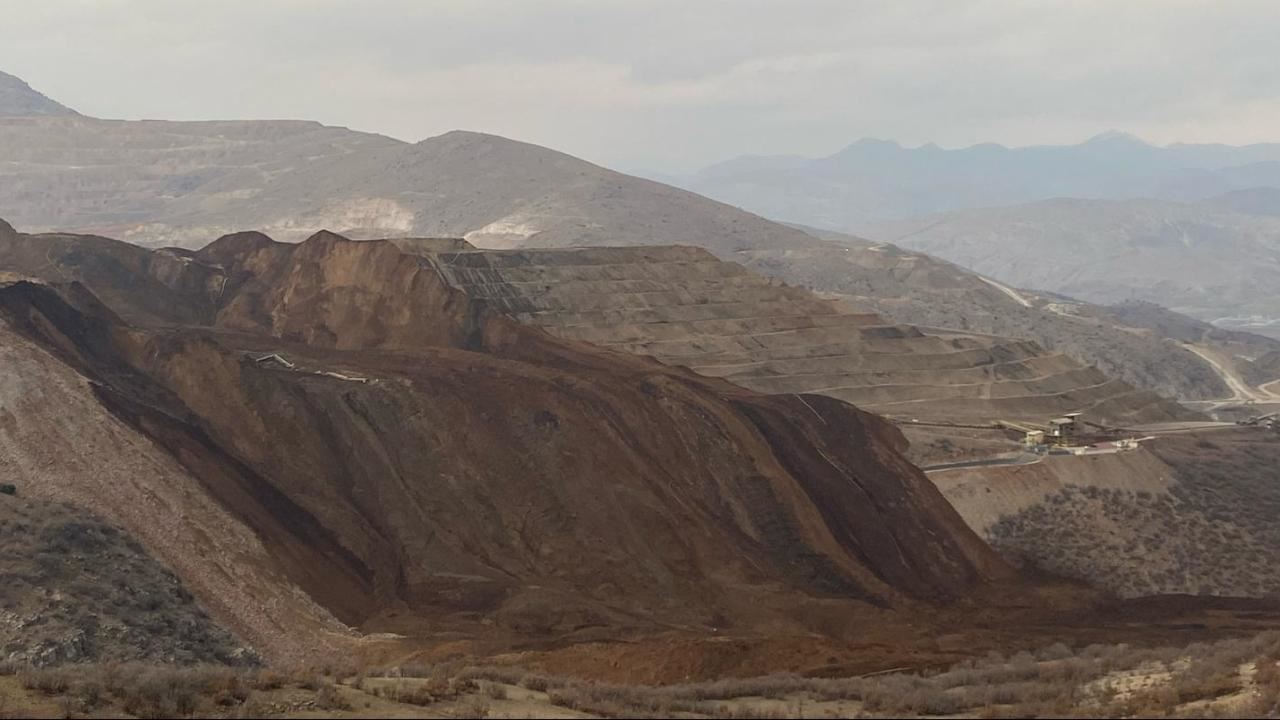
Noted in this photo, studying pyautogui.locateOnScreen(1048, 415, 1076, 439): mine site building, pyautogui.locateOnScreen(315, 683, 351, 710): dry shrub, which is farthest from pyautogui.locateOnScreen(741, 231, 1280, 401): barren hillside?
pyautogui.locateOnScreen(315, 683, 351, 710): dry shrub

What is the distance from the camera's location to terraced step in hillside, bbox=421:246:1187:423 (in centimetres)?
7738

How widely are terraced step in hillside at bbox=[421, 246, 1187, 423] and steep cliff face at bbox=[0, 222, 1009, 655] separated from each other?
1836 centimetres

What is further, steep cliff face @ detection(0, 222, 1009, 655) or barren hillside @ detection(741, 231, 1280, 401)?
barren hillside @ detection(741, 231, 1280, 401)

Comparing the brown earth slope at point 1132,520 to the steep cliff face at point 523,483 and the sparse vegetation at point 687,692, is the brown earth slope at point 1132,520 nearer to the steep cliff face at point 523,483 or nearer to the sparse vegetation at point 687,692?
the steep cliff face at point 523,483

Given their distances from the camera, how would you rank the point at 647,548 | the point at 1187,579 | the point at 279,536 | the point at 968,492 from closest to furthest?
the point at 279,536, the point at 647,548, the point at 1187,579, the point at 968,492

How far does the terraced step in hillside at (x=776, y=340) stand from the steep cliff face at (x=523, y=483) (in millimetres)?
18356

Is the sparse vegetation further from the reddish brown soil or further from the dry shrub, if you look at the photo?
the reddish brown soil

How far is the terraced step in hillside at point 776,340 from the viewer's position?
77.4 metres

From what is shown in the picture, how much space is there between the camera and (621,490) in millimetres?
45406

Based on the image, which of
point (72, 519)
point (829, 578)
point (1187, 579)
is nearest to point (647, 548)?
point (829, 578)

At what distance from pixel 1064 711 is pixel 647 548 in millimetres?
24253

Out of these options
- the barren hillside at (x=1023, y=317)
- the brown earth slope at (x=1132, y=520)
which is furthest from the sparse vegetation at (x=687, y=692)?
the barren hillside at (x=1023, y=317)

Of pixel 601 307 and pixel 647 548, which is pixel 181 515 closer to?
pixel 647 548

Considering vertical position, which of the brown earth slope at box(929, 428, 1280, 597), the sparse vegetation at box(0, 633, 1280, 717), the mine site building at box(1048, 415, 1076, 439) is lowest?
the brown earth slope at box(929, 428, 1280, 597)
